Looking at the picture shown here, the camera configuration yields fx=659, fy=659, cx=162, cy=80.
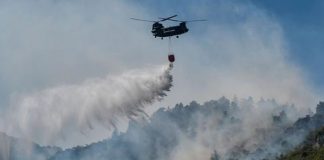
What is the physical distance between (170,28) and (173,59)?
8.74 metres

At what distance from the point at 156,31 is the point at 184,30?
22.7ft

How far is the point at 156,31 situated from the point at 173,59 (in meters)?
9.38

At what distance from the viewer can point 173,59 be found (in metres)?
158

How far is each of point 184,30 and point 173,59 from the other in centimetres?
867

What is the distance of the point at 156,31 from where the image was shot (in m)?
163

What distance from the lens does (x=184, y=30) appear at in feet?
531

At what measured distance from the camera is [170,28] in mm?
162000

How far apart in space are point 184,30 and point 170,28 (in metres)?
3.48
